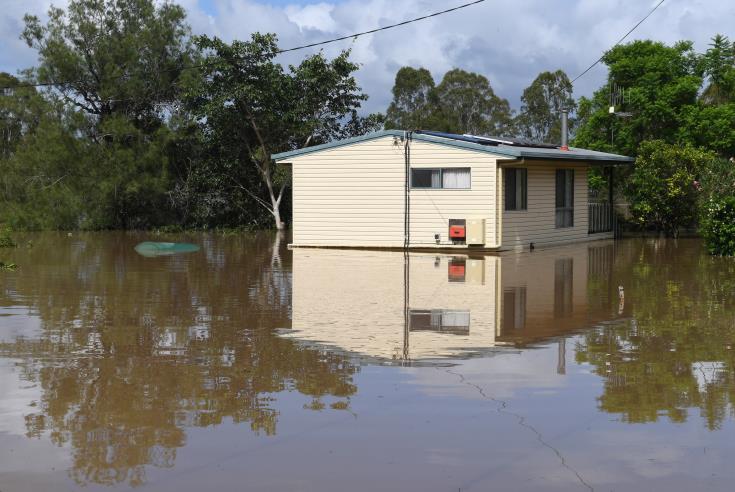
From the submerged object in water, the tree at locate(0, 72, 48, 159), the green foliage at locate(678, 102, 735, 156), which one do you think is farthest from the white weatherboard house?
the tree at locate(0, 72, 48, 159)

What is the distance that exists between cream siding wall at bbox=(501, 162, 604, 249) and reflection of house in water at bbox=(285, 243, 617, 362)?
260cm

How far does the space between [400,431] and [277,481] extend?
56.7 inches

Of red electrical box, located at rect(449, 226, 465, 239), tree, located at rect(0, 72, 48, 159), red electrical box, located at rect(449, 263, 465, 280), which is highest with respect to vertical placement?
tree, located at rect(0, 72, 48, 159)

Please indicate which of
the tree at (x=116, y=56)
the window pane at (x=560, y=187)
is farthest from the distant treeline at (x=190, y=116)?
the window pane at (x=560, y=187)

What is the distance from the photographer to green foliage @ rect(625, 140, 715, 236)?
32.3 m

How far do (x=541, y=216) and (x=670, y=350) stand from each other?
61.0 ft

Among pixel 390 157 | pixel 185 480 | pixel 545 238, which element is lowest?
pixel 185 480

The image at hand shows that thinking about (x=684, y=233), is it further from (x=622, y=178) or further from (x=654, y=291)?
(x=654, y=291)

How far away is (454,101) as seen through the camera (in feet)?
209

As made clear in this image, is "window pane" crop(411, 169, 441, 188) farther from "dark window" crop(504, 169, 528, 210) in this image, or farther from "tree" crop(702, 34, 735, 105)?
"tree" crop(702, 34, 735, 105)

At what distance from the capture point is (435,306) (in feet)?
48.3

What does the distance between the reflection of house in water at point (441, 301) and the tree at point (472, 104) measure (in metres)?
39.8

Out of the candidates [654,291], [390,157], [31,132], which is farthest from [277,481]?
[31,132]

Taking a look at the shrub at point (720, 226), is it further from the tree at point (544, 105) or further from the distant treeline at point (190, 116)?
the tree at point (544, 105)
